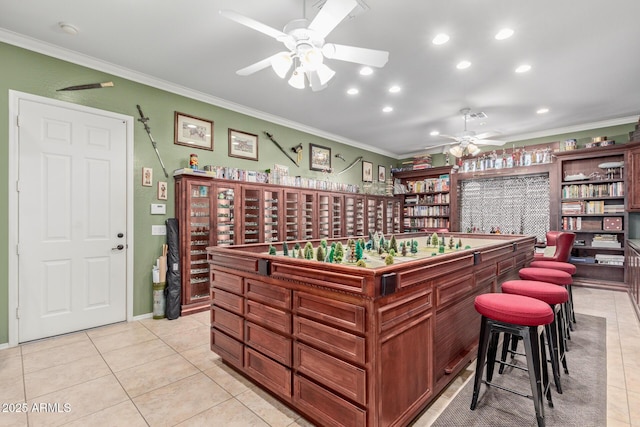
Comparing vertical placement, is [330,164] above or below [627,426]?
above

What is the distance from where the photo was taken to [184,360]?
9.22ft

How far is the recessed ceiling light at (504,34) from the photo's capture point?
294cm

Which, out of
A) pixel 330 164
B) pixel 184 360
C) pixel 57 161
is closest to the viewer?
pixel 184 360

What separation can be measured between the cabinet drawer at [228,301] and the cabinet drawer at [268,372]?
1.05 feet

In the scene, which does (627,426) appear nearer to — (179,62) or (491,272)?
(491,272)

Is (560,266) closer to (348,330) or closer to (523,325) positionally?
(523,325)

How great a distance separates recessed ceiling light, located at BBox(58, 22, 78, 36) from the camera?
2.88 meters

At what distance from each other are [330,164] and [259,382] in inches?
204

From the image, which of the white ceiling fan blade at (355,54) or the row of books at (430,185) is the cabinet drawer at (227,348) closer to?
the white ceiling fan blade at (355,54)

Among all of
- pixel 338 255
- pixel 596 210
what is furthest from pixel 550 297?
pixel 596 210

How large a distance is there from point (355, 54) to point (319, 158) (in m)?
4.12

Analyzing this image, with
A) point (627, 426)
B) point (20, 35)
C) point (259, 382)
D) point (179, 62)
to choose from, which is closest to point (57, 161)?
point (20, 35)

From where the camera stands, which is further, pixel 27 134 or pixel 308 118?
pixel 308 118

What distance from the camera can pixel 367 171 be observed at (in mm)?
7844
